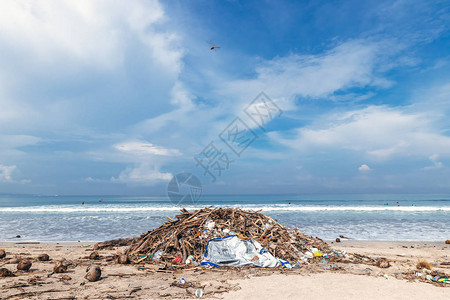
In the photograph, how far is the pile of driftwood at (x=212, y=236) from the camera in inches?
327

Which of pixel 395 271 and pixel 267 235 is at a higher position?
pixel 267 235

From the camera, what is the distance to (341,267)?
7.79 meters

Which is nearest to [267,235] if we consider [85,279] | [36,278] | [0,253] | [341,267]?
[341,267]

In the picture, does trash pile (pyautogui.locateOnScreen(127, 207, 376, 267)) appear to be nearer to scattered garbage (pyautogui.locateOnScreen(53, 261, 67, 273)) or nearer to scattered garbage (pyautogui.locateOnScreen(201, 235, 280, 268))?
scattered garbage (pyautogui.locateOnScreen(201, 235, 280, 268))

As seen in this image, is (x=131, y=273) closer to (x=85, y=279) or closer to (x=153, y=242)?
(x=85, y=279)

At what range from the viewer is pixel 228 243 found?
8.20 m

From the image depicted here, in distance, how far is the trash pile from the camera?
26.1ft

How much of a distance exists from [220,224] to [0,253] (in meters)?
7.47

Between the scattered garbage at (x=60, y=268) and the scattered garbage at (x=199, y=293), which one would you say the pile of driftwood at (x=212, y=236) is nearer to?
the scattered garbage at (x=60, y=268)

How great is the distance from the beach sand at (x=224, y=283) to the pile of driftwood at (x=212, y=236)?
0.77m

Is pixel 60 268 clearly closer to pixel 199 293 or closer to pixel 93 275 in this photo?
pixel 93 275

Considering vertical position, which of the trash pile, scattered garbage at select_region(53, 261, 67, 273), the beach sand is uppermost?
the trash pile

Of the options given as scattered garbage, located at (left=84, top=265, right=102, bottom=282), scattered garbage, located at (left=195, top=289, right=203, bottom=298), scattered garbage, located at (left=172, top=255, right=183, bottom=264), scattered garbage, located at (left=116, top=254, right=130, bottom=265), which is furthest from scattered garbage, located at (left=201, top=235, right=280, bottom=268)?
scattered garbage, located at (left=84, top=265, right=102, bottom=282)

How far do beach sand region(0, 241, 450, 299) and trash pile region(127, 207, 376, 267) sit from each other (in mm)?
514
